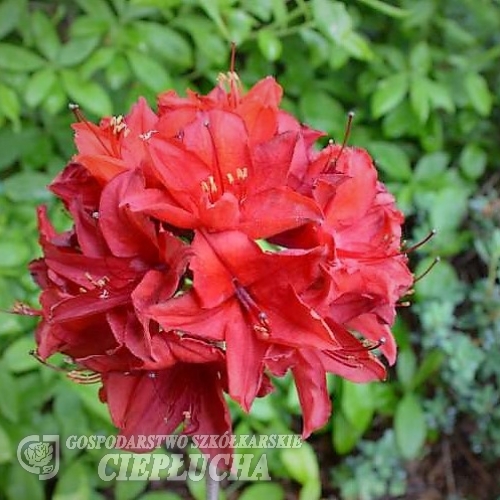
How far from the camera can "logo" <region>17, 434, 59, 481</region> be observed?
1.39 metres

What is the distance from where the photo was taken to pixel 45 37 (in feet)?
4.95

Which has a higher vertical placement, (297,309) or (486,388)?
(297,309)

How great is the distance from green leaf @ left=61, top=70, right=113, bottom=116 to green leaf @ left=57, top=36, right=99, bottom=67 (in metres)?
0.02

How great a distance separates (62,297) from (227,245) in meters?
0.18

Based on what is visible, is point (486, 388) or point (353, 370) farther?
point (486, 388)

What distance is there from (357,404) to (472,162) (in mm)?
529

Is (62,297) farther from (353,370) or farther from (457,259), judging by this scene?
(457,259)

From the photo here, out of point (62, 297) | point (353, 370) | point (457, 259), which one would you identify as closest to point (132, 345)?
point (62, 297)

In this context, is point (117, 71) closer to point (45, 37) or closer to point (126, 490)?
point (45, 37)

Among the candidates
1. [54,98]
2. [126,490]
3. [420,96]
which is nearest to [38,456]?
[126,490]

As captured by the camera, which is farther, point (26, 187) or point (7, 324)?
point (26, 187)

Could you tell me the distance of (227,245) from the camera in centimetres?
79

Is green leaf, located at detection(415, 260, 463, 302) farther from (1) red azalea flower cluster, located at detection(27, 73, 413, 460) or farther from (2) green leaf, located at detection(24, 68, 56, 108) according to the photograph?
(1) red azalea flower cluster, located at detection(27, 73, 413, 460)

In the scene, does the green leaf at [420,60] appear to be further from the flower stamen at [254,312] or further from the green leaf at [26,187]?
the flower stamen at [254,312]
